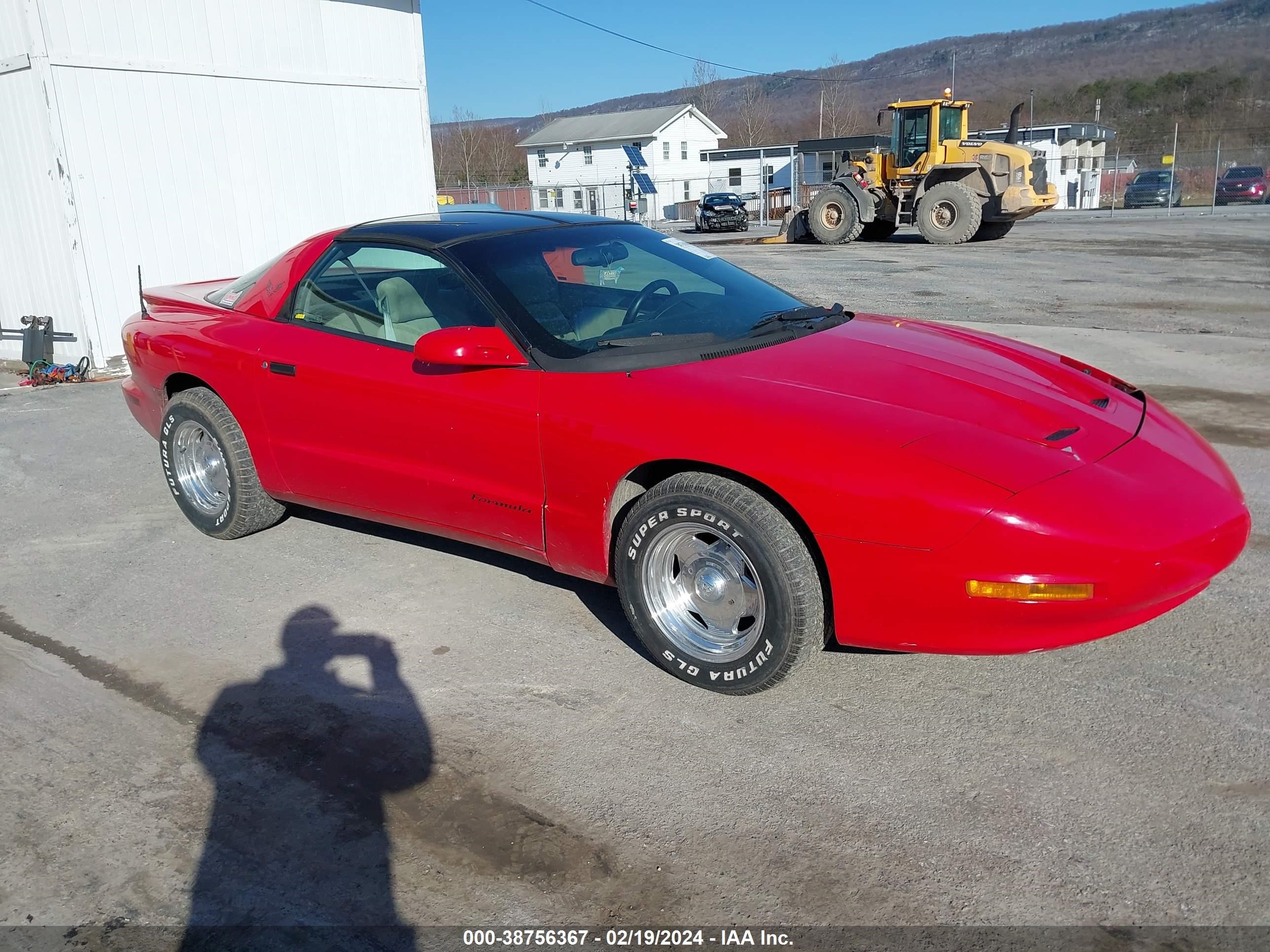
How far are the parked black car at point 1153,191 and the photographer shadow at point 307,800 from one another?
38.5 metres

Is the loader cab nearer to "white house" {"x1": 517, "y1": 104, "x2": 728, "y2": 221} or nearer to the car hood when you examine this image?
the car hood

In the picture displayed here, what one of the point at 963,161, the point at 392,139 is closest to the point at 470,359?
the point at 392,139

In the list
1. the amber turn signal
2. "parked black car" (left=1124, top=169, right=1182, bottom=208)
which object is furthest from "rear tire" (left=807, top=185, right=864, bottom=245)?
the amber turn signal

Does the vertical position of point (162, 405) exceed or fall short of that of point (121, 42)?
it falls short

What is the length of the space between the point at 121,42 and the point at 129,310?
247 cm

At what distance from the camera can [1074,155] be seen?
42156 mm

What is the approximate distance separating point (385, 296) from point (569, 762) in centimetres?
219

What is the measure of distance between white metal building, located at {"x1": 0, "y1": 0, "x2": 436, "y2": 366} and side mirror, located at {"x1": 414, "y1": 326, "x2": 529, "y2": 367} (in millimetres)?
7354

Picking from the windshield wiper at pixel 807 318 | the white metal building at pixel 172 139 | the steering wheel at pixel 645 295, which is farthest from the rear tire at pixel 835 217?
the steering wheel at pixel 645 295

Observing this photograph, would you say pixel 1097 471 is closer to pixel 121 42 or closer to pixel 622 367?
pixel 622 367

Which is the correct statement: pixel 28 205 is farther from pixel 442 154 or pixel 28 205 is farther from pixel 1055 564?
pixel 442 154

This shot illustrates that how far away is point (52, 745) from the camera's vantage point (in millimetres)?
3152

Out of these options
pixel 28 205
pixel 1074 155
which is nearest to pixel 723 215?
pixel 1074 155

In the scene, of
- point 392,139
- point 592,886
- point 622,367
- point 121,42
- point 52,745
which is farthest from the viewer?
point 392,139
